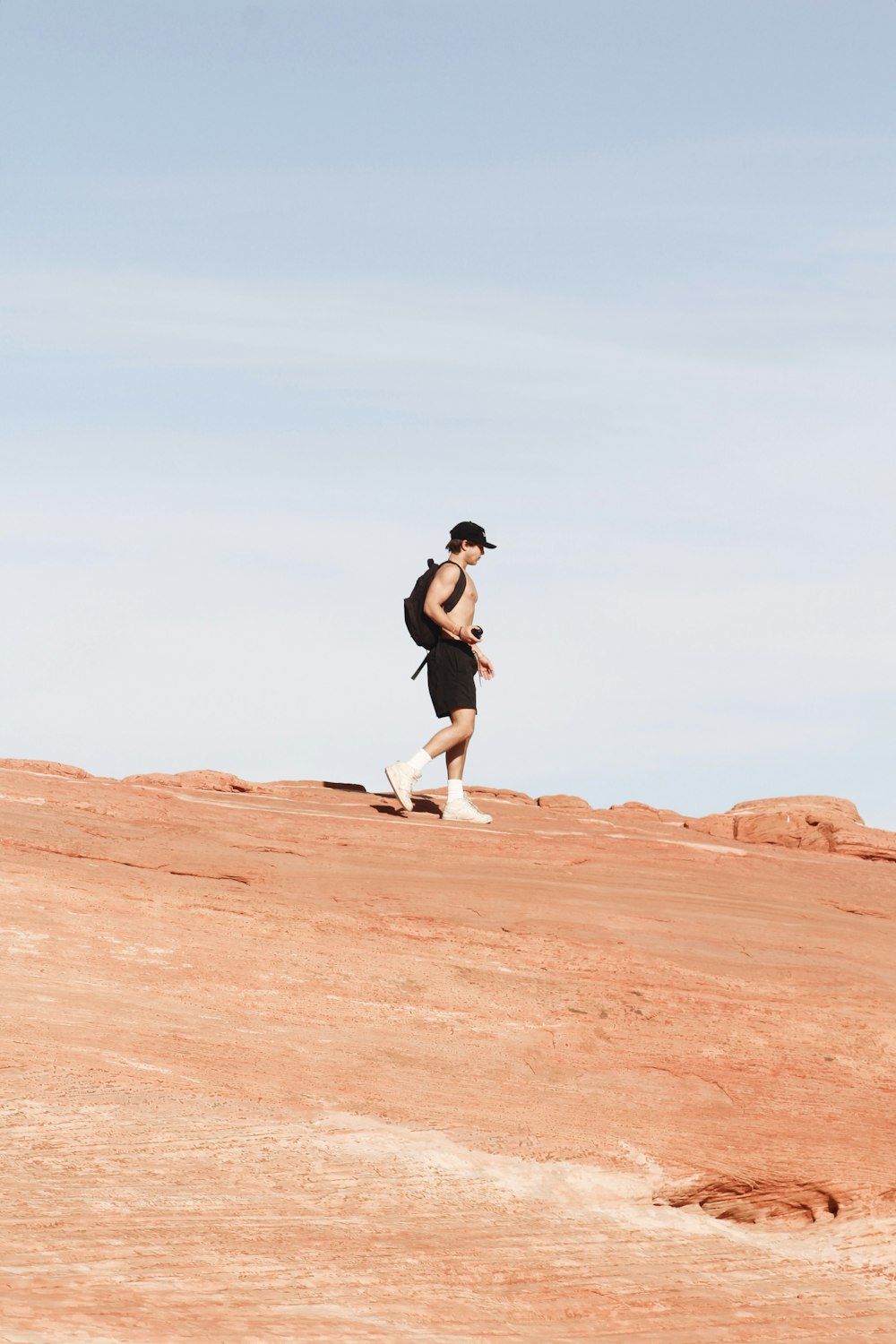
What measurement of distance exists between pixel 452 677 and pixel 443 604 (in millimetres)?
737

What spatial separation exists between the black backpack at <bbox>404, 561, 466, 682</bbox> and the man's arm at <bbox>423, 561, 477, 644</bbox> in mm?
51

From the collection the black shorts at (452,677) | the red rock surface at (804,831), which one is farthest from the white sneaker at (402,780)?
the red rock surface at (804,831)

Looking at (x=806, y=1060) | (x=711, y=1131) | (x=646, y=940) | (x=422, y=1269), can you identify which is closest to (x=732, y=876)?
(x=646, y=940)

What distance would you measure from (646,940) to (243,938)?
3.28 meters

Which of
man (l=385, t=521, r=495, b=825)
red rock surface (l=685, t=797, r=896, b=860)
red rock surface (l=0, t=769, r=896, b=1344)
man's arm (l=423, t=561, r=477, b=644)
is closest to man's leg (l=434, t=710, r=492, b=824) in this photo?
man (l=385, t=521, r=495, b=825)

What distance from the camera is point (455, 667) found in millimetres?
14344

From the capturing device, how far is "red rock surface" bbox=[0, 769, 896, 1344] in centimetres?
694

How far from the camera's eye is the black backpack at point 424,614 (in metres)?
14.4

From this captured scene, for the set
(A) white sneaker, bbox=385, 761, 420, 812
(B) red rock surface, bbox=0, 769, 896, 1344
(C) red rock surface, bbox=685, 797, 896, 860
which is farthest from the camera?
(C) red rock surface, bbox=685, 797, 896, 860

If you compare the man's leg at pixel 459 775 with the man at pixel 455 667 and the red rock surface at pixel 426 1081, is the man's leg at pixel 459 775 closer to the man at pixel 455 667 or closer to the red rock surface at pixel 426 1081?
the man at pixel 455 667

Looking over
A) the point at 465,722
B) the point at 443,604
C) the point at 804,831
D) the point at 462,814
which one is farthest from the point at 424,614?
the point at 804,831

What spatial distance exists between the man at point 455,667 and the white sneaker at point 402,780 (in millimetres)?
26

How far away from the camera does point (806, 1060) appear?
10.6 m

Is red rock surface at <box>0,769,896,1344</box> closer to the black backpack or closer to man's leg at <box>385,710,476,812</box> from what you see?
man's leg at <box>385,710,476,812</box>
